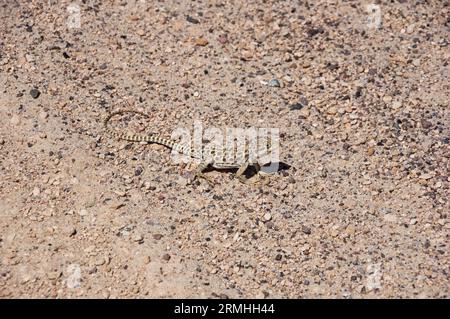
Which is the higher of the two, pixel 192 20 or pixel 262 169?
pixel 192 20

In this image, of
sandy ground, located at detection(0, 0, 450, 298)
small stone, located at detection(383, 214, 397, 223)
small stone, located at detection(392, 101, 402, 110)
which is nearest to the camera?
sandy ground, located at detection(0, 0, 450, 298)

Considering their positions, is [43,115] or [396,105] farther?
[396,105]

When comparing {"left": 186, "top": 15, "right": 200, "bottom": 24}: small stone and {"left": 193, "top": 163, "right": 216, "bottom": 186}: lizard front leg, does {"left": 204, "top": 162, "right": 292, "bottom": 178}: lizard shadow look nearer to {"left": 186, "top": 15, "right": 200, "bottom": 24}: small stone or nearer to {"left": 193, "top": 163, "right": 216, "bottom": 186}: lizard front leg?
{"left": 193, "top": 163, "right": 216, "bottom": 186}: lizard front leg

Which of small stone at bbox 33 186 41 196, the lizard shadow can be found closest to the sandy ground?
small stone at bbox 33 186 41 196

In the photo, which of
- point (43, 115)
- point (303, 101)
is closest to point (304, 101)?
point (303, 101)

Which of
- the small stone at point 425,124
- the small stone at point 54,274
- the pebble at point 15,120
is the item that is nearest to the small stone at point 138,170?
the small stone at point 54,274

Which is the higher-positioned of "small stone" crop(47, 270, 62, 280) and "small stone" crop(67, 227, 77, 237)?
"small stone" crop(67, 227, 77, 237)

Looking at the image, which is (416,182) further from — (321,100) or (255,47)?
(255,47)

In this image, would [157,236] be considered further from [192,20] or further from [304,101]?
[192,20]

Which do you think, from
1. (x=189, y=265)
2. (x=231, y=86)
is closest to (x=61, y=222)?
(x=189, y=265)
